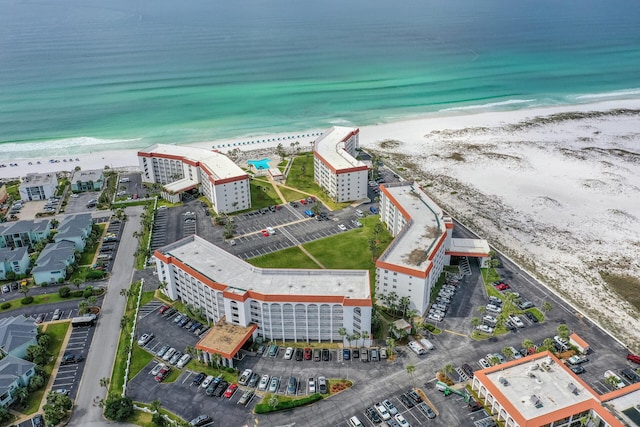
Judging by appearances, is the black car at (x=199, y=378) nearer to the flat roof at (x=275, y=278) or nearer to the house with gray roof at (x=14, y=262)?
the flat roof at (x=275, y=278)

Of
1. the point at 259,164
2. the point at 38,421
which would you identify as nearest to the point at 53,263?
the point at 38,421

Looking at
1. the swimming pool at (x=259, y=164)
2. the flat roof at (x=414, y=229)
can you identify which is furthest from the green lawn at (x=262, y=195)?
the flat roof at (x=414, y=229)

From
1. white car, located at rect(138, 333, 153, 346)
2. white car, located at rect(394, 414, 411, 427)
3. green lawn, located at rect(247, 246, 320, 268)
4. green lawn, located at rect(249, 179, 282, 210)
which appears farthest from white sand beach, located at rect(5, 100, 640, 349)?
white car, located at rect(138, 333, 153, 346)

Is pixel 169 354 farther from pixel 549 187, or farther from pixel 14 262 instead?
pixel 549 187

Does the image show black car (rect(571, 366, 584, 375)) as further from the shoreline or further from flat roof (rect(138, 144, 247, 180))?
the shoreline

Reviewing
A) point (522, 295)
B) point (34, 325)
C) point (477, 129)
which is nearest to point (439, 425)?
point (522, 295)

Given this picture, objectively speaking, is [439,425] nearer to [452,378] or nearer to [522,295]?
[452,378]
